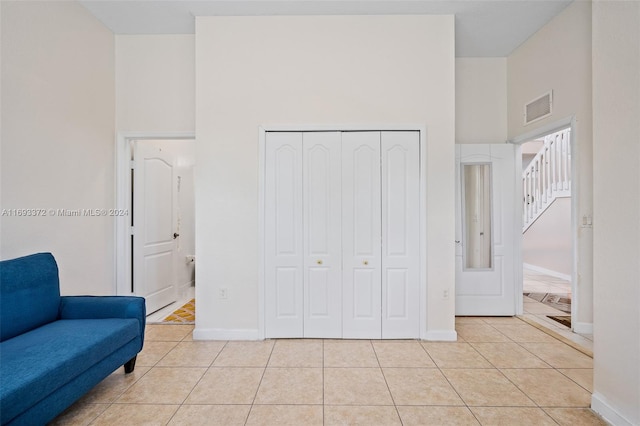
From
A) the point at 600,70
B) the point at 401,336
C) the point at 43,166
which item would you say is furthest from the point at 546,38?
the point at 43,166

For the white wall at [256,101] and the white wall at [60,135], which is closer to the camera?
A: the white wall at [60,135]

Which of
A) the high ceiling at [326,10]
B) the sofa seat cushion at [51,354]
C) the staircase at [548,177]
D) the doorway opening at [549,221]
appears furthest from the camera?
the staircase at [548,177]

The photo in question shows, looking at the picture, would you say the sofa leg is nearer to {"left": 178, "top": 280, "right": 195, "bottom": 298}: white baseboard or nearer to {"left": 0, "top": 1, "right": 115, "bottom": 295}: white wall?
{"left": 0, "top": 1, "right": 115, "bottom": 295}: white wall

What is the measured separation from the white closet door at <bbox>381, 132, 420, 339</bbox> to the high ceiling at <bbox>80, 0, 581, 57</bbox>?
1232mm

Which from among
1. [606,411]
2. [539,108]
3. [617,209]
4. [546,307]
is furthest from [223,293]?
[546,307]

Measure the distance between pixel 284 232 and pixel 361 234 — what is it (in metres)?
0.78

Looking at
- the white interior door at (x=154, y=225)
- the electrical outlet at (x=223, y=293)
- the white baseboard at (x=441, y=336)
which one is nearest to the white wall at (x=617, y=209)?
the white baseboard at (x=441, y=336)

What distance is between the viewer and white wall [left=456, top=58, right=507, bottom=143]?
3.91 m

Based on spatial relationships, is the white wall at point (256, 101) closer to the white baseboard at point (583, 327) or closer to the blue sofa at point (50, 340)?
the blue sofa at point (50, 340)

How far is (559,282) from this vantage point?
5672 mm

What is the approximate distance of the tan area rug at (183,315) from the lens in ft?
11.8

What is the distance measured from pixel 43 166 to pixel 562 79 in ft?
16.6

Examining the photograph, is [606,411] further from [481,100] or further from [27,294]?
[27,294]

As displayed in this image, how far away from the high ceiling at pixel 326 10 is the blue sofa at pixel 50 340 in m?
2.51
